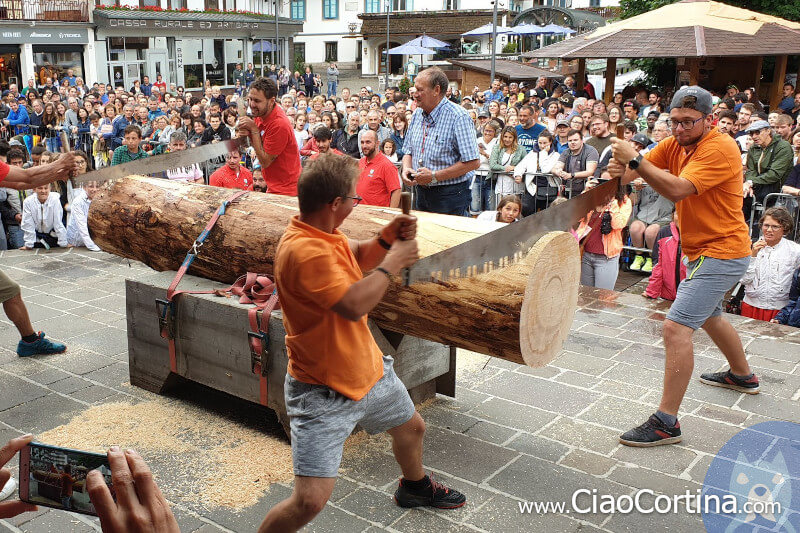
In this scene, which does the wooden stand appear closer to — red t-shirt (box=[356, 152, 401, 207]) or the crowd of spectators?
the crowd of spectators

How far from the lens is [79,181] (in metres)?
5.82

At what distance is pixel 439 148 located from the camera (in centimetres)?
610

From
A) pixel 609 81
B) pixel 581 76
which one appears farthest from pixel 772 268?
pixel 581 76

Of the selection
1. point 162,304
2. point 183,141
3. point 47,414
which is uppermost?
point 183,141

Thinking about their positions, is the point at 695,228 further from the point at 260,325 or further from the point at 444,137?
the point at 260,325

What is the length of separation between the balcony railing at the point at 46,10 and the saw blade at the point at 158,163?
29007 mm

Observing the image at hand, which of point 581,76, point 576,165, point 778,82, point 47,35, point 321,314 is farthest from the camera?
point 47,35

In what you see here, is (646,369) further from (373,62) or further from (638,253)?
(373,62)

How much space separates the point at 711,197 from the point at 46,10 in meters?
33.9

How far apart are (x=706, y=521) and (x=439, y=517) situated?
1.29 metres

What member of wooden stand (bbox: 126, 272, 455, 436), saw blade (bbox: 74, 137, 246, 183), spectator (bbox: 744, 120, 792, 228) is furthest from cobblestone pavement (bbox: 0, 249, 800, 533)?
spectator (bbox: 744, 120, 792, 228)

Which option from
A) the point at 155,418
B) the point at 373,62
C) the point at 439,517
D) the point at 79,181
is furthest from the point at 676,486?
the point at 373,62

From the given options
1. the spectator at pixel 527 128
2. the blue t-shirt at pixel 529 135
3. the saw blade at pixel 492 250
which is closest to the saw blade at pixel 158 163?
the saw blade at pixel 492 250

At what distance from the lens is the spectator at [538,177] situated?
9.15 m
